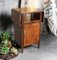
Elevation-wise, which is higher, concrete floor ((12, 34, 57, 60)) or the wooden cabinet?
the wooden cabinet

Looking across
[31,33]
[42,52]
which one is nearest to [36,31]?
[31,33]

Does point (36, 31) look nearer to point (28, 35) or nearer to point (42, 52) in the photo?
point (28, 35)

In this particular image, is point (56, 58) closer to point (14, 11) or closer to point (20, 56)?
point (20, 56)

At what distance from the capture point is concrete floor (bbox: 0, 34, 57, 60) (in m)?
2.76

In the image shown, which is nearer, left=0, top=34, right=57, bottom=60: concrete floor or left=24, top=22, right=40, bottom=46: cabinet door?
left=0, top=34, right=57, bottom=60: concrete floor

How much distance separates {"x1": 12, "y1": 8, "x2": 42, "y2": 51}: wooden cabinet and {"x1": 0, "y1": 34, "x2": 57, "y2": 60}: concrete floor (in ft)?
0.49

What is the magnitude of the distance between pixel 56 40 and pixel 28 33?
0.88 m

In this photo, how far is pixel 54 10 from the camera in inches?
142

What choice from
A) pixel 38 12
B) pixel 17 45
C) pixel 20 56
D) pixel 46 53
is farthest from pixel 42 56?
pixel 38 12

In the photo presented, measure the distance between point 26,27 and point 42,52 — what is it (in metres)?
0.56

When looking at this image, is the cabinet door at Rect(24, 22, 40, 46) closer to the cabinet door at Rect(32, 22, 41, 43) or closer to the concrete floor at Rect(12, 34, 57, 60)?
the cabinet door at Rect(32, 22, 41, 43)

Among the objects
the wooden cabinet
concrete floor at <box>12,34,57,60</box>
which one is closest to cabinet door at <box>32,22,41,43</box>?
the wooden cabinet

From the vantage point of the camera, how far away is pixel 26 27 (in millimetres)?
2844

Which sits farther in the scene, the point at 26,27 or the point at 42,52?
the point at 42,52
